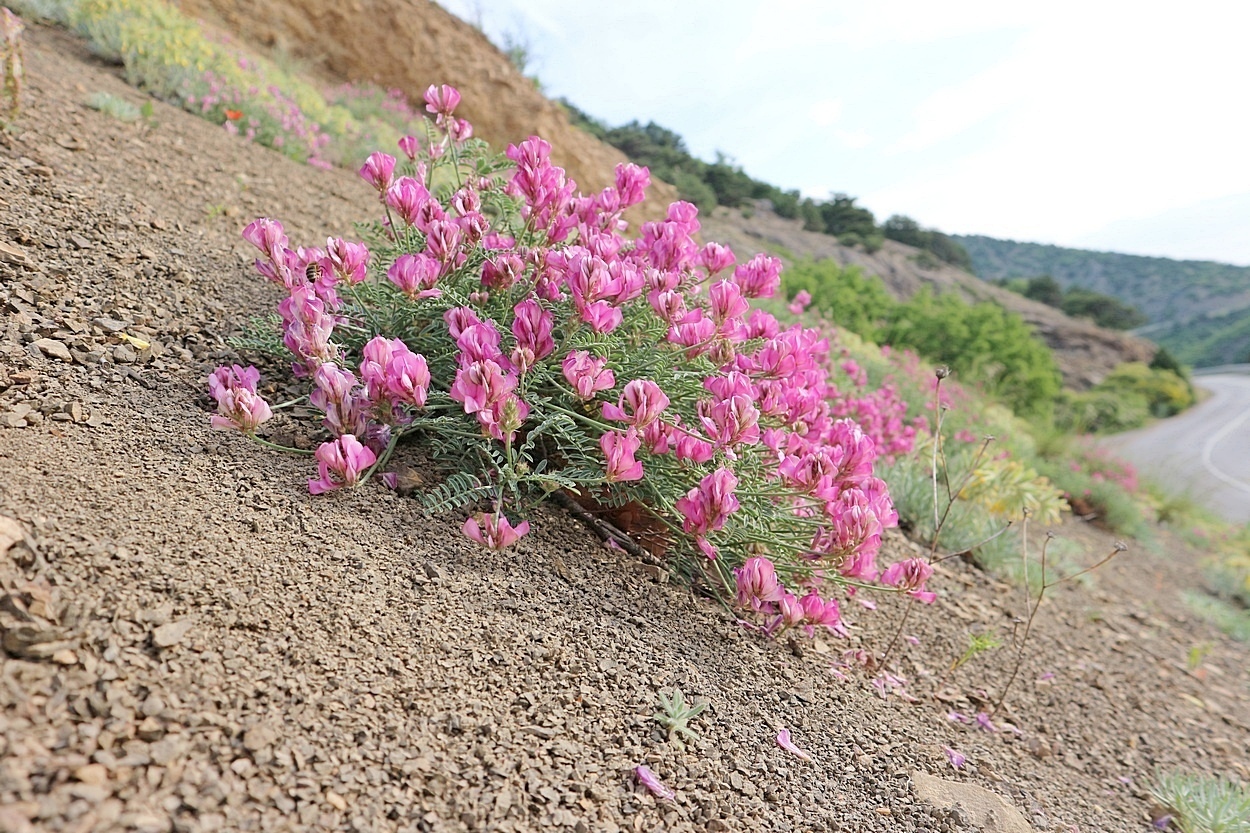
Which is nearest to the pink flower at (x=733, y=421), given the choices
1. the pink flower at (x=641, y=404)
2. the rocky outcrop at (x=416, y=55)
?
the pink flower at (x=641, y=404)

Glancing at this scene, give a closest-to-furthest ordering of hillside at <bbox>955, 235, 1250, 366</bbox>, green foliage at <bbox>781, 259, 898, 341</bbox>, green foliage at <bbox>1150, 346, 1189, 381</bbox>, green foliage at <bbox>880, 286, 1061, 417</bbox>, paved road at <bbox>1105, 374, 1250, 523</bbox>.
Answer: paved road at <bbox>1105, 374, 1250, 523</bbox>
green foliage at <bbox>781, 259, 898, 341</bbox>
green foliage at <bbox>880, 286, 1061, 417</bbox>
green foliage at <bbox>1150, 346, 1189, 381</bbox>
hillside at <bbox>955, 235, 1250, 366</bbox>

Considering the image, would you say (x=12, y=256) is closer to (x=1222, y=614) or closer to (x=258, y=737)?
(x=258, y=737)

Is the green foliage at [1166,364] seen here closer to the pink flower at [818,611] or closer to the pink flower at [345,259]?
the pink flower at [818,611]

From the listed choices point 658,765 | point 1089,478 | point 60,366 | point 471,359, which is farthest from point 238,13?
point 1089,478

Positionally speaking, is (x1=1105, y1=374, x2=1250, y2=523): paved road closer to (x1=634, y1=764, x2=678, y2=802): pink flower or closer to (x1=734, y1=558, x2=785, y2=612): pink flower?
(x1=734, y1=558, x2=785, y2=612): pink flower

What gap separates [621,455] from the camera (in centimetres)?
153

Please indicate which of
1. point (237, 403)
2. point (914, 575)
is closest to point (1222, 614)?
point (914, 575)

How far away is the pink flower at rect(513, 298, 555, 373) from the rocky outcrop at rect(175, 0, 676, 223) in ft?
32.5

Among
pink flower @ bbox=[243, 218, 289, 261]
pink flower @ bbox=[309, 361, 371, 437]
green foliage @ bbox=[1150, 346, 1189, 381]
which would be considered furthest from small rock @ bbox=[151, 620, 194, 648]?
green foliage @ bbox=[1150, 346, 1189, 381]

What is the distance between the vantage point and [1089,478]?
8031 millimetres

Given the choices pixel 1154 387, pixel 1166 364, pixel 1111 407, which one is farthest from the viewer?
pixel 1166 364

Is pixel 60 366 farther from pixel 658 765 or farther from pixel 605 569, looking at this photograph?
pixel 658 765

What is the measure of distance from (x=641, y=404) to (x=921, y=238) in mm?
48389

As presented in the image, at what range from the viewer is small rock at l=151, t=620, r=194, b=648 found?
1131mm
